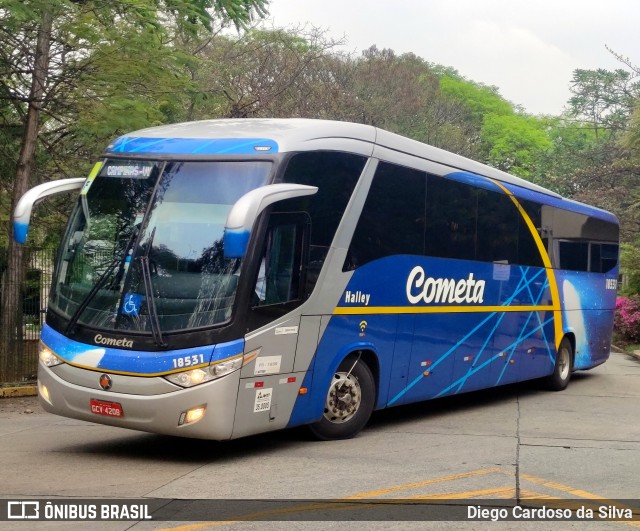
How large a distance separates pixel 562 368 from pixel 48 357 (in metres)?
10.4

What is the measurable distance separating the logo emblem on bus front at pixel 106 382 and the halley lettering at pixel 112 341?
298 mm

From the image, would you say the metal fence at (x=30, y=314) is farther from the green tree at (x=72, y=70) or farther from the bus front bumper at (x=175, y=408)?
the bus front bumper at (x=175, y=408)

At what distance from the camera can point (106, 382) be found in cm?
935

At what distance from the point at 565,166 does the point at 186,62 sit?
41.6 m

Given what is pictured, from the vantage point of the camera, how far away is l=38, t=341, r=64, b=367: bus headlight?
9.77 m

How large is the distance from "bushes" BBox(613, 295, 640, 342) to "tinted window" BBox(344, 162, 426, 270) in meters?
20.7

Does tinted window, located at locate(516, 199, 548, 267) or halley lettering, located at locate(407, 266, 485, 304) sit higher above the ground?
tinted window, located at locate(516, 199, 548, 267)

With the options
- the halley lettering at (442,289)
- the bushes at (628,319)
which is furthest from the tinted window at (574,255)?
the bushes at (628,319)

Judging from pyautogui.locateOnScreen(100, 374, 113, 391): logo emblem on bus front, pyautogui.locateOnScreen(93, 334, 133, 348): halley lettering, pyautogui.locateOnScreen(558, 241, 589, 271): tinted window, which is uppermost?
pyautogui.locateOnScreen(558, 241, 589, 271): tinted window

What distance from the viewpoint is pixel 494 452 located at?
1031cm

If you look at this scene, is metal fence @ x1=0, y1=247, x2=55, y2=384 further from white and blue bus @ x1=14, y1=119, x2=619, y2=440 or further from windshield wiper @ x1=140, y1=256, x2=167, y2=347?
windshield wiper @ x1=140, y1=256, x2=167, y2=347

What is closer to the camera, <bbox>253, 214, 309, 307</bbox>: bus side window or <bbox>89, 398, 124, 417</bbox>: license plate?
<bbox>89, 398, 124, 417</bbox>: license plate

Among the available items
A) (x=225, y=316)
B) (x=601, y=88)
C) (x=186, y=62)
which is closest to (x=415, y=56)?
(x=601, y=88)

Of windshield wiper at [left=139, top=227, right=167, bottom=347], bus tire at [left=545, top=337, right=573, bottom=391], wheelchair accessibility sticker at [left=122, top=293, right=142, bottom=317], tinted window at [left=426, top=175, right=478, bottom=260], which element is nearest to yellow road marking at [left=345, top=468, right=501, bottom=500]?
windshield wiper at [left=139, top=227, right=167, bottom=347]
